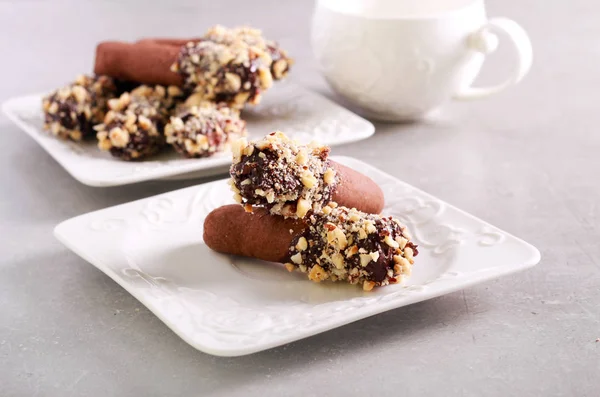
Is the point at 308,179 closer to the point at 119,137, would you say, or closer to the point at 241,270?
the point at 241,270

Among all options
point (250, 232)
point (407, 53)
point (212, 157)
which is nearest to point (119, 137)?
point (212, 157)

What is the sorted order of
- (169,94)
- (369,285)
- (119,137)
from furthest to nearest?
1. (169,94)
2. (119,137)
3. (369,285)

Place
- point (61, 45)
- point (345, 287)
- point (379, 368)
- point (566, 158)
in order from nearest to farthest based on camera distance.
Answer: point (379, 368)
point (345, 287)
point (566, 158)
point (61, 45)

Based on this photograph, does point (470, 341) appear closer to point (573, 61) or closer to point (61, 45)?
point (573, 61)

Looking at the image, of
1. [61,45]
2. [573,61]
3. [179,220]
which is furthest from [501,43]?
[179,220]

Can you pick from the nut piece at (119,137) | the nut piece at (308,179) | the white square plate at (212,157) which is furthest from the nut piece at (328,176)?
the nut piece at (119,137)

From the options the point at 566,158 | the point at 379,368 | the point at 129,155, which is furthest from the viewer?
the point at 566,158

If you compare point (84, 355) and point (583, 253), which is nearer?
point (84, 355)
